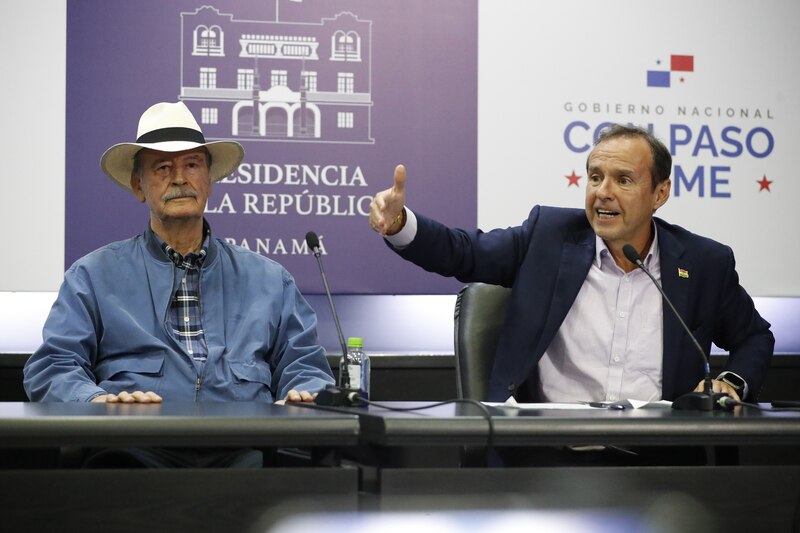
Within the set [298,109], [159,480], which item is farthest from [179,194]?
[159,480]

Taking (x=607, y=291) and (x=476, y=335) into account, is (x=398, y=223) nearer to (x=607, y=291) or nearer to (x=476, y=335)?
(x=476, y=335)

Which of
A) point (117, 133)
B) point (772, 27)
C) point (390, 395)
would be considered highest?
point (772, 27)

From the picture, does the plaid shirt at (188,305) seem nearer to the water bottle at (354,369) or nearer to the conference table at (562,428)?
the water bottle at (354,369)

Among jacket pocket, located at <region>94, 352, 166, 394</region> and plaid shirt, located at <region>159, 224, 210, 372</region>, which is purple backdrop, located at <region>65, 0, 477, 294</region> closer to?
plaid shirt, located at <region>159, 224, 210, 372</region>

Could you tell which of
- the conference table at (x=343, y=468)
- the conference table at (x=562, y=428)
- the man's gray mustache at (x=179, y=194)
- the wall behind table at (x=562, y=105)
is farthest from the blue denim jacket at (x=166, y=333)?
the wall behind table at (x=562, y=105)

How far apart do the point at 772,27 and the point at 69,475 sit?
11.9 ft

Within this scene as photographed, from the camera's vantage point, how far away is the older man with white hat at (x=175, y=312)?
2830 mm

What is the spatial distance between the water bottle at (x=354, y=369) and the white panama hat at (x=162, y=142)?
851 mm

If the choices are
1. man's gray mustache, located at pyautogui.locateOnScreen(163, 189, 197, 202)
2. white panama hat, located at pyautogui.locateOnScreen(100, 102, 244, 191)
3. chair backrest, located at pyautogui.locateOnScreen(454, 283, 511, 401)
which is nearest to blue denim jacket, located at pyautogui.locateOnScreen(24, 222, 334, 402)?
man's gray mustache, located at pyautogui.locateOnScreen(163, 189, 197, 202)

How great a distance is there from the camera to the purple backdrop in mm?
4000

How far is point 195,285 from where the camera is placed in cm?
306

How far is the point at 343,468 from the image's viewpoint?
72.2 inches

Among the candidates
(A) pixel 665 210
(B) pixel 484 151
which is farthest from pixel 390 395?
(A) pixel 665 210

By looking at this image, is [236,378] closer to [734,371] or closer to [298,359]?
[298,359]
